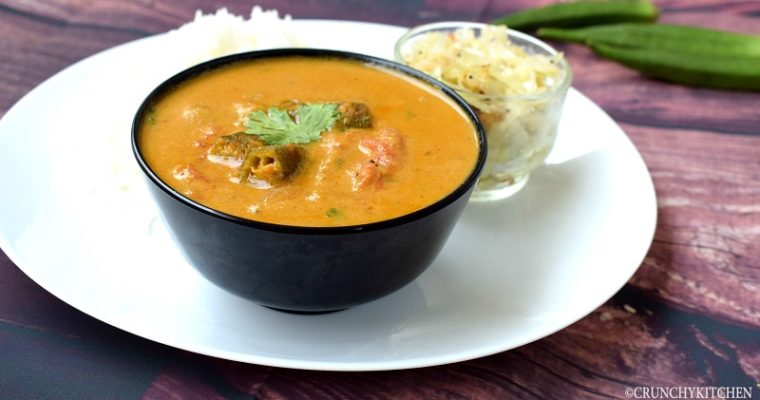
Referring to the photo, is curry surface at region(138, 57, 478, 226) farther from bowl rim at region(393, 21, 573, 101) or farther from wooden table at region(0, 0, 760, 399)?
wooden table at region(0, 0, 760, 399)

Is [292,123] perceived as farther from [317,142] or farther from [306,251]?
[306,251]

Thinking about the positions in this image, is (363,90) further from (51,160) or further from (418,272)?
(51,160)

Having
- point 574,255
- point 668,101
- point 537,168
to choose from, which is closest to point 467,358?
point 574,255

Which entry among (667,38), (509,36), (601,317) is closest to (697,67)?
(667,38)

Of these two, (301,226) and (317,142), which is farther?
(317,142)

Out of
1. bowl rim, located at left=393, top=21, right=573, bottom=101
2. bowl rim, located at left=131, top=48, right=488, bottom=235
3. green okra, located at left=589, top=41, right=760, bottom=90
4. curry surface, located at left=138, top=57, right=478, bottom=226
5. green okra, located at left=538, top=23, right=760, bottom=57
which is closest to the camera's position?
bowl rim, located at left=131, top=48, right=488, bottom=235

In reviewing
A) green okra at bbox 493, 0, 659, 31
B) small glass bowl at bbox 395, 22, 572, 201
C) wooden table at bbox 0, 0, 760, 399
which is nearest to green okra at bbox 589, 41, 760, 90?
wooden table at bbox 0, 0, 760, 399
